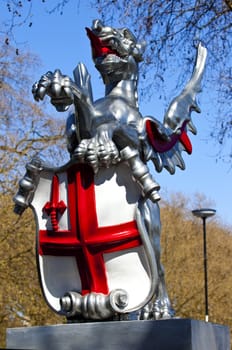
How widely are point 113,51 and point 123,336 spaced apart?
1.87 metres

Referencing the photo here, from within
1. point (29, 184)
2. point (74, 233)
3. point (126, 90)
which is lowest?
point (74, 233)

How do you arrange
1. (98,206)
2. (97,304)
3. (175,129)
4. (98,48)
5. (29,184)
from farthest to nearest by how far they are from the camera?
1. (175,129)
2. (98,48)
3. (29,184)
4. (98,206)
5. (97,304)

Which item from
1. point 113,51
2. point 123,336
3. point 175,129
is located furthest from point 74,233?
point 113,51

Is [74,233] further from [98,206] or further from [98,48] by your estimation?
[98,48]

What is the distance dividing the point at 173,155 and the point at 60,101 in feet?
3.37

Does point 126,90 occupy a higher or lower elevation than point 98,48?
lower

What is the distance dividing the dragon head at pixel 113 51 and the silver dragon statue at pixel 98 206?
1 centimetres

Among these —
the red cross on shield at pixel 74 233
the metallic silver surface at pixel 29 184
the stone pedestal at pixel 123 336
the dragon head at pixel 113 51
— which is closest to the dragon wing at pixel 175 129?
the dragon head at pixel 113 51

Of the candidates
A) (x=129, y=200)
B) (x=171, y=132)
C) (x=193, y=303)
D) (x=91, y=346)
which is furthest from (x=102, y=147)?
(x=193, y=303)

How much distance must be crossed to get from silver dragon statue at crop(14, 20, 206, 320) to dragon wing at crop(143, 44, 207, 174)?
1cm

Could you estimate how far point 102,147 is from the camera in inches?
179

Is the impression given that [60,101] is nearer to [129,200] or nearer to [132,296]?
[129,200]

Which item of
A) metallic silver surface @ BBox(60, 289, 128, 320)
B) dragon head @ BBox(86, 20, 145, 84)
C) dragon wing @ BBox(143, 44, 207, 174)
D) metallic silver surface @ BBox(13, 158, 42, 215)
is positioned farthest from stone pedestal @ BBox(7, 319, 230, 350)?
dragon head @ BBox(86, 20, 145, 84)

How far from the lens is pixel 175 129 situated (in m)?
5.18
